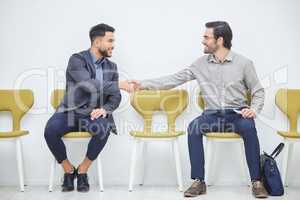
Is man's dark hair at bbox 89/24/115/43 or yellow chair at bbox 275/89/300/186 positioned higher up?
man's dark hair at bbox 89/24/115/43

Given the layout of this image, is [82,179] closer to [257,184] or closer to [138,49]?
[138,49]

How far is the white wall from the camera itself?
13.6 feet

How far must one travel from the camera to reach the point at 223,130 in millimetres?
3758

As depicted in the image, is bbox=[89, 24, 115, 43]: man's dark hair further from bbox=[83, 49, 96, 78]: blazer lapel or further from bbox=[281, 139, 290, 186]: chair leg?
bbox=[281, 139, 290, 186]: chair leg

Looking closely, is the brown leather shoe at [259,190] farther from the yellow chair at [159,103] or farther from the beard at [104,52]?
the beard at [104,52]

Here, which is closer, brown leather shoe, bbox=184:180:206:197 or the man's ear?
brown leather shoe, bbox=184:180:206:197

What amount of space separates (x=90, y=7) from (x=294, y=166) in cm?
228

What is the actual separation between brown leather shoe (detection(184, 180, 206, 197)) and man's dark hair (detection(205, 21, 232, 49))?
1.14 meters

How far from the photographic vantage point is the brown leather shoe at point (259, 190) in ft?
11.4

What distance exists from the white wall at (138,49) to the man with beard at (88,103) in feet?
0.80

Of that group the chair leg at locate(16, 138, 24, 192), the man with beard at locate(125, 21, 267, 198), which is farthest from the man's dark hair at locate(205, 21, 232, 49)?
the chair leg at locate(16, 138, 24, 192)

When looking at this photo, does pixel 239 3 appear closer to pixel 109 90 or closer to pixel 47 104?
pixel 109 90

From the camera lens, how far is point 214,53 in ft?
12.8

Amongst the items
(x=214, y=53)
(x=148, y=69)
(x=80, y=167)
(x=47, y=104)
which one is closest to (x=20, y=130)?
(x=47, y=104)
